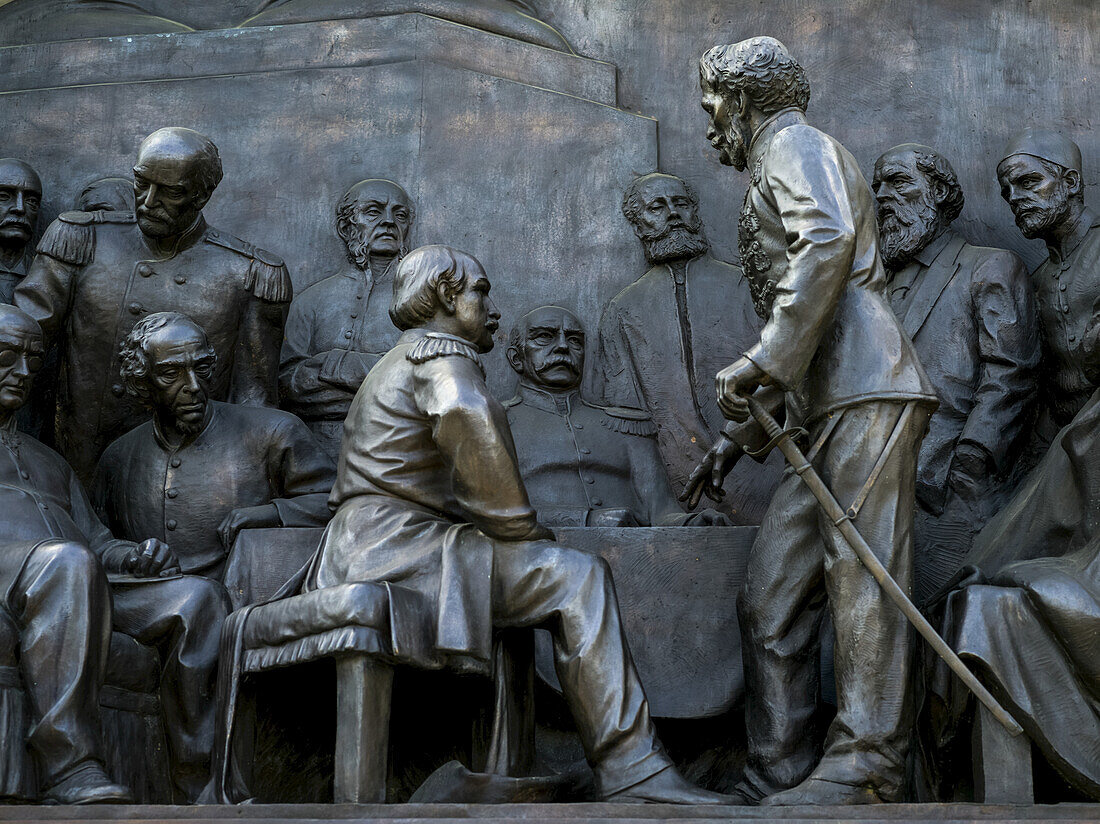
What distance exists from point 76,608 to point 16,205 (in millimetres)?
2701

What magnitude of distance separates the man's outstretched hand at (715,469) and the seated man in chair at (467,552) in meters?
0.65

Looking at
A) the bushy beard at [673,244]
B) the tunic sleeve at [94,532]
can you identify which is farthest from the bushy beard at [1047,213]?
the tunic sleeve at [94,532]

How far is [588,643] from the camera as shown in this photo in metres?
7.04

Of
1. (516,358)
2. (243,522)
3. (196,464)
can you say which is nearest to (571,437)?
(516,358)

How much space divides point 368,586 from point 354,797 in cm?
72

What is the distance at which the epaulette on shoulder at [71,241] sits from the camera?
345 inches

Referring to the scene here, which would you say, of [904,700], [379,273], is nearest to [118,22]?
[379,273]

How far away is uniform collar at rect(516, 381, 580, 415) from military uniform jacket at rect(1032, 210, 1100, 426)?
2.10 meters

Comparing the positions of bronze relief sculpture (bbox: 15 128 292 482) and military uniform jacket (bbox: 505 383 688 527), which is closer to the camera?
military uniform jacket (bbox: 505 383 688 527)

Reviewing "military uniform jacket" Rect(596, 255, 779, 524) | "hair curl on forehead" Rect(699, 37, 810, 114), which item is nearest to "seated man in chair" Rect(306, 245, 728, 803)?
"hair curl on forehead" Rect(699, 37, 810, 114)

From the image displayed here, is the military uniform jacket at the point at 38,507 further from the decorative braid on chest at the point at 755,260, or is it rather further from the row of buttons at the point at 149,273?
the decorative braid on chest at the point at 755,260

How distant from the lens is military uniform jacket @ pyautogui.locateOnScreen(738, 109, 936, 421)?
6938 millimetres

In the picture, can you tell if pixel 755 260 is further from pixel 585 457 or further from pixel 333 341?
pixel 333 341

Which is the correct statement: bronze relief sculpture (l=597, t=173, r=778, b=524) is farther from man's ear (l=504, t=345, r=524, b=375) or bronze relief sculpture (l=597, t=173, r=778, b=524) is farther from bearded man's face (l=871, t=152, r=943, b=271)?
bearded man's face (l=871, t=152, r=943, b=271)
